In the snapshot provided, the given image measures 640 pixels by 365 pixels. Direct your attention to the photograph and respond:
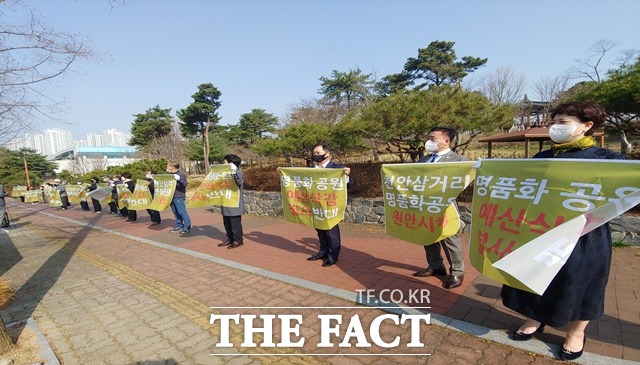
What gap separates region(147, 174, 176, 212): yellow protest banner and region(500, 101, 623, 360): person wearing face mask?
7.47 m

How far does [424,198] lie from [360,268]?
1738mm

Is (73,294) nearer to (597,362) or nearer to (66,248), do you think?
(66,248)

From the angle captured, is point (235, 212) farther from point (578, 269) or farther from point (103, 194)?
point (103, 194)

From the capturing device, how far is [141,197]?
8758 mm

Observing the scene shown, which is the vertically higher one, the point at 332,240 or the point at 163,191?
the point at 163,191

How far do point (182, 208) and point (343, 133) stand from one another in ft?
16.9

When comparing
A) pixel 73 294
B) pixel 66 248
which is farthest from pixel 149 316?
pixel 66 248

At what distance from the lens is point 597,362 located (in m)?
2.24

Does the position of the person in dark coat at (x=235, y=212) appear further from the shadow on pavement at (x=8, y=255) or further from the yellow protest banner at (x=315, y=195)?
the shadow on pavement at (x=8, y=255)

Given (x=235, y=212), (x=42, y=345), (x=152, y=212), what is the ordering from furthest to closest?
(x=152, y=212)
(x=235, y=212)
(x=42, y=345)

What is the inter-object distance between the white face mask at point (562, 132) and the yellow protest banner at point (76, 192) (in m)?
18.7

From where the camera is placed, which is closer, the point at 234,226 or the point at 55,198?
the point at 234,226

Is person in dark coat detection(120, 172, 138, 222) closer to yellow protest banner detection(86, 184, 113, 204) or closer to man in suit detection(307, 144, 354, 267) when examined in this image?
yellow protest banner detection(86, 184, 113, 204)

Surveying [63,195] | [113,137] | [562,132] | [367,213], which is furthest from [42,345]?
[113,137]
